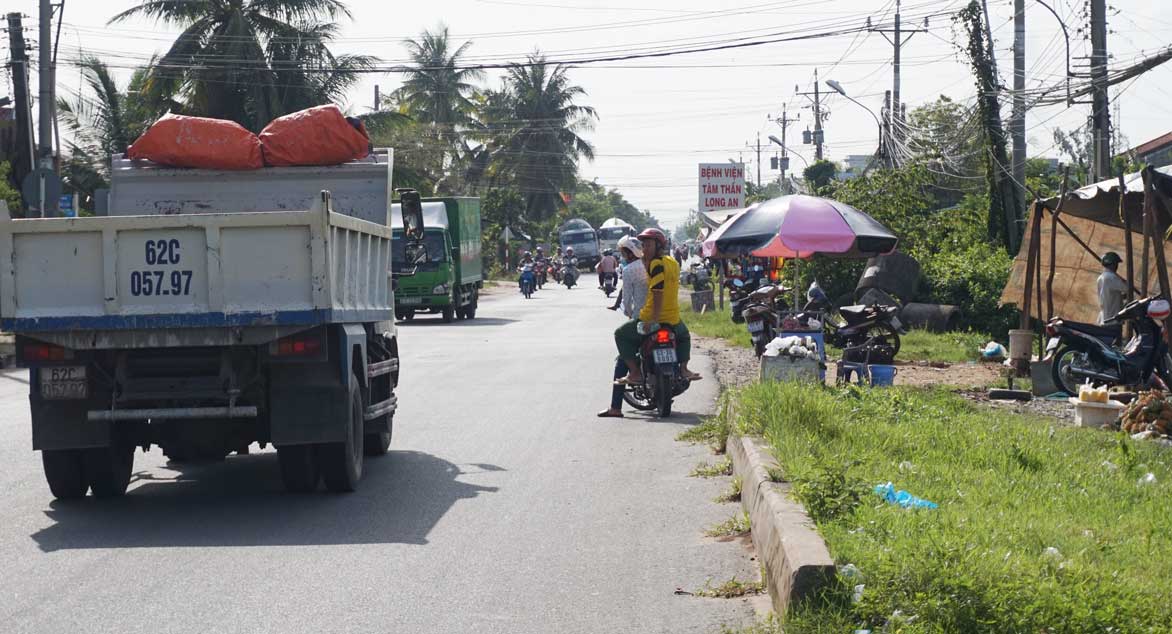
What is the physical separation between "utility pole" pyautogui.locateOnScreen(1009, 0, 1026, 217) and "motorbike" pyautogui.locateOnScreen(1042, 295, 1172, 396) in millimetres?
9827

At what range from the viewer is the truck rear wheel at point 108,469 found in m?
8.70

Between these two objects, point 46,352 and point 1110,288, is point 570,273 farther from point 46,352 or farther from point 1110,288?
point 46,352

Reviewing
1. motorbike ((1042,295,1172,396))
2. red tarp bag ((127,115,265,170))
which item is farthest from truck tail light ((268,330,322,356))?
motorbike ((1042,295,1172,396))

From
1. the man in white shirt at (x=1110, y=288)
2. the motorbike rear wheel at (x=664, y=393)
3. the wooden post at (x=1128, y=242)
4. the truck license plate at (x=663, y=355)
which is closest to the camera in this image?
the truck license plate at (x=663, y=355)

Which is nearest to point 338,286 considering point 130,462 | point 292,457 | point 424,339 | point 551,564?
point 292,457

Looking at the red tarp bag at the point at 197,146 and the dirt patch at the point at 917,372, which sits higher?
the red tarp bag at the point at 197,146

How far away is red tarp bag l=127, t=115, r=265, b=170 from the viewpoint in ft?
35.9

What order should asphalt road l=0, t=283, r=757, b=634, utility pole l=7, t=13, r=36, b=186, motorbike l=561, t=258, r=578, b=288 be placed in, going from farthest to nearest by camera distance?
1. motorbike l=561, t=258, r=578, b=288
2. utility pole l=7, t=13, r=36, b=186
3. asphalt road l=0, t=283, r=757, b=634

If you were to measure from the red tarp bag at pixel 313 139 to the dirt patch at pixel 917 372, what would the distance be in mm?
5526

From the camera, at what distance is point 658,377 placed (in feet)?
43.5

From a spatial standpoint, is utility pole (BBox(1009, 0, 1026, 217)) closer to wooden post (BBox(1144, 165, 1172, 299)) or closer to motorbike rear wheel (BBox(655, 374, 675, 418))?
wooden post (BBox(1144, 165, 1172, 299))

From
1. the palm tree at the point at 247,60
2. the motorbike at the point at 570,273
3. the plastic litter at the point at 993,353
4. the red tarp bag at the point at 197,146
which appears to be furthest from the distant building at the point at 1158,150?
the red tarp bag at the point at 197,146

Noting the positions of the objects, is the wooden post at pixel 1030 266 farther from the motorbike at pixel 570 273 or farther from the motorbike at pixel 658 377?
the motorbike at pixel 570 273

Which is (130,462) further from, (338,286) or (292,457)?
(338,286)
